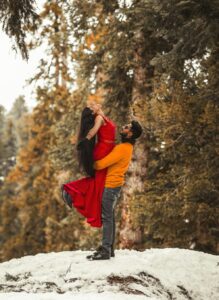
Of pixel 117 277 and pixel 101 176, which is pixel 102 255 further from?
pixel 101 176

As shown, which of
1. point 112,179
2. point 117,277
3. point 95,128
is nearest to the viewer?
point 117,277

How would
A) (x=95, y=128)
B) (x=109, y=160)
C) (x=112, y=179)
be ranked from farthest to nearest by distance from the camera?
1. (x=112, y=179)
2. (x=109, y=160)
3. (x=95, y=128)

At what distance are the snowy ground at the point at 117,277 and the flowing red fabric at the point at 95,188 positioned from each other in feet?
2.29

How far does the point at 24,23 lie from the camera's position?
712 cm

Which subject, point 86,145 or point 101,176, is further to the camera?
point 101,176

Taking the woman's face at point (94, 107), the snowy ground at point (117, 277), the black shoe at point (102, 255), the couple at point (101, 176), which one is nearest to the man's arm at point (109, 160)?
the couple at point (101, 176)

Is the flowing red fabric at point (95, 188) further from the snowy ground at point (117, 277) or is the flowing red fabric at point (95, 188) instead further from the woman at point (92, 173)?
the snowy ground at point (117, 277)

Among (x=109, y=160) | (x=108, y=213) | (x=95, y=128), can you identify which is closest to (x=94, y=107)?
(x=95, y=128)

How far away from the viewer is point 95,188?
6262 millimetres

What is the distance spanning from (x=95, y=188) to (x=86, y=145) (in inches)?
26.5

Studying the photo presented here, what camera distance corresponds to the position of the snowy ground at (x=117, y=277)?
5114mm

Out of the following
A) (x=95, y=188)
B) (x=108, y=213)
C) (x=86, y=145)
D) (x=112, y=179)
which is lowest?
(x=108, y=213)

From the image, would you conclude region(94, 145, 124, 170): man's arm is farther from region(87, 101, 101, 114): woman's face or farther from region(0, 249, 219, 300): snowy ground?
region(0, 249, 219, 300): snowy ground

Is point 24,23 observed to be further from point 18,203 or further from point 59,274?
point 18,203
